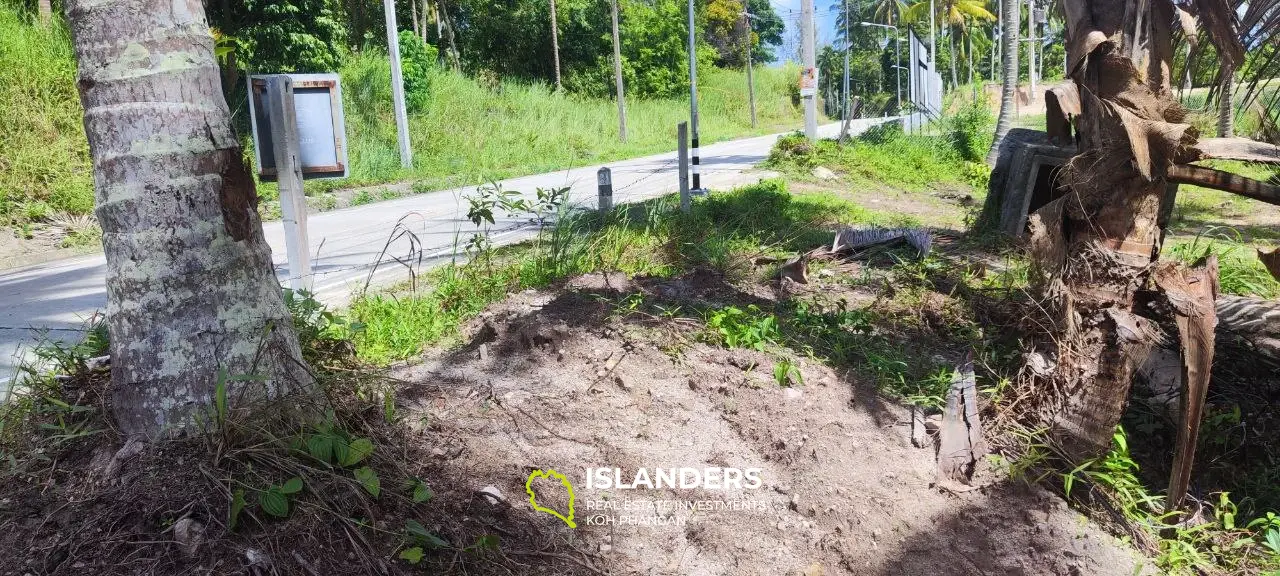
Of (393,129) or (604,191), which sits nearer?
(604,191)

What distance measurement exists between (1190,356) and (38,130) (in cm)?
1416

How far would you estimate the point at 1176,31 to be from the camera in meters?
3.96

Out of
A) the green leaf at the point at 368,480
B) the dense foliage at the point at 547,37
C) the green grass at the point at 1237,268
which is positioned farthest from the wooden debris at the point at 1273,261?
the dense foliage at the point at 547,37

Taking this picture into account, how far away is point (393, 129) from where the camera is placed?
19.0m

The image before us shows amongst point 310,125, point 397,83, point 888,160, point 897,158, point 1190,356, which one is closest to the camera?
point 1190,356

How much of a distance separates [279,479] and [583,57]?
32329 mm

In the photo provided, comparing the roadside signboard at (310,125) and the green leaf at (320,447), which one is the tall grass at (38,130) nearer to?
the roadside signboard at (310,125)

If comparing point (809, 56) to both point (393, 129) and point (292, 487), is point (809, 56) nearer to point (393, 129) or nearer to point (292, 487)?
point (393, 129)

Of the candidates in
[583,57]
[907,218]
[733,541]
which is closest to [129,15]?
[733,541]

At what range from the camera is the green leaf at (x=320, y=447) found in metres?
2.59

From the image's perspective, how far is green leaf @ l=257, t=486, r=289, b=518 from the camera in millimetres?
2379

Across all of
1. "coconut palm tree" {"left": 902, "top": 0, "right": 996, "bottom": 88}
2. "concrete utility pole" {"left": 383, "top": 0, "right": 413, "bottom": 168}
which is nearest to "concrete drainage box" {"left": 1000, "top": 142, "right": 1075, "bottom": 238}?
"concrete utility pole" {"left": 383, "top": 0, "right": 413, "bottom": 168}

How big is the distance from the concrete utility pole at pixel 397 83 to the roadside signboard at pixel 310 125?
39.0 feet

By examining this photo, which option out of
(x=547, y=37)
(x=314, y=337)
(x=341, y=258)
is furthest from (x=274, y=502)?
(x=547, y=37)
